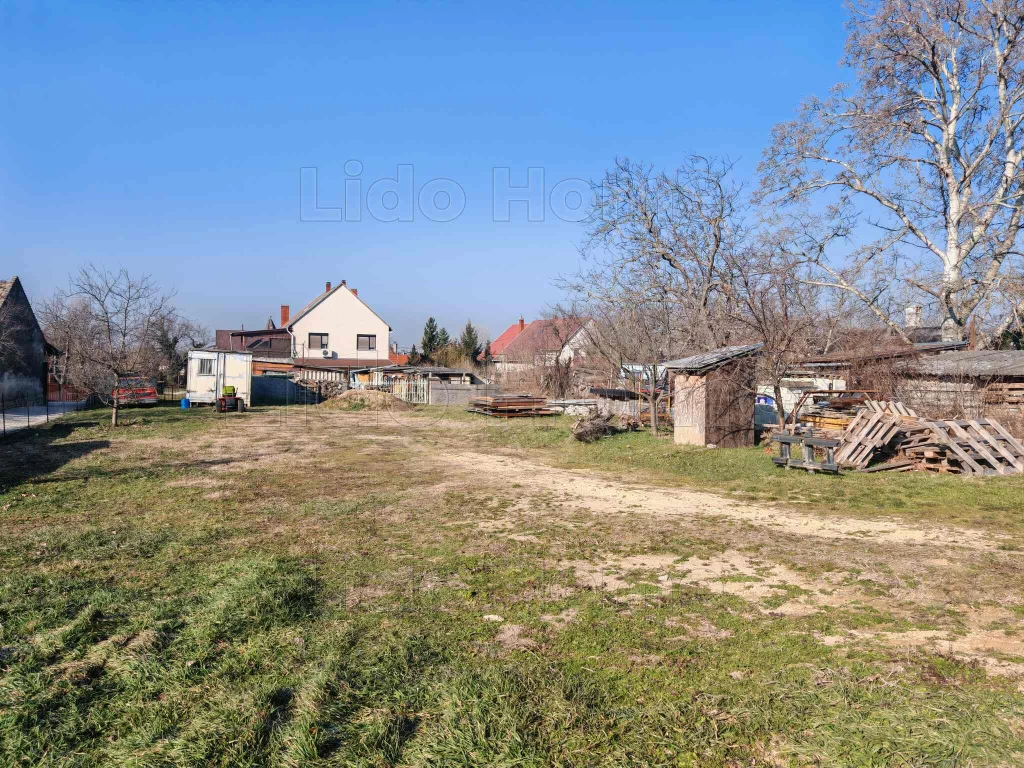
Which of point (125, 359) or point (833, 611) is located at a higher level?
point (125, 359)

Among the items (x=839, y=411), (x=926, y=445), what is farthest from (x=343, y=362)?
(x=926, y=445)

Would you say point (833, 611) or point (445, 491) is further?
point (445, 491)

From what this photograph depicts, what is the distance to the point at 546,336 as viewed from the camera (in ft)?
159

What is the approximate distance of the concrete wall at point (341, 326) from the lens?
1881 inches

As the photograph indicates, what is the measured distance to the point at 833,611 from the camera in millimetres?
5207

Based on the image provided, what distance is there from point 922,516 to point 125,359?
2459 centimetres

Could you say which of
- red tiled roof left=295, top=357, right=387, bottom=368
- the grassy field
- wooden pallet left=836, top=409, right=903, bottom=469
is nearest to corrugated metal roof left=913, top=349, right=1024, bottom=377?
wooden pallet left=836, top=409, right=903, bottom=469

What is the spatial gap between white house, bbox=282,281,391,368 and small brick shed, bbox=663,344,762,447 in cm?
3435

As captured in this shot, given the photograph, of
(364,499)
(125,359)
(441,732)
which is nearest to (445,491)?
(364,499)

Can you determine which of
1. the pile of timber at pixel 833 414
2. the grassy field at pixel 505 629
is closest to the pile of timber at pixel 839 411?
A: the pile of timber at pixel 833 414

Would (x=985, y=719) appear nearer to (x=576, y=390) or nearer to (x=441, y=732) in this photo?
(x=441, y=732)

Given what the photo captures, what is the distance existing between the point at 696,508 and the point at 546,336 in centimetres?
3929

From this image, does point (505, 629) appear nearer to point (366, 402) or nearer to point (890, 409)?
point (890, 409)

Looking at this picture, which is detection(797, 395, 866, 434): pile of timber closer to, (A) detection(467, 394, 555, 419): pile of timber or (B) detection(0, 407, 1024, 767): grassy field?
(B) detection(0, 407, 1024, 767): grassy field
